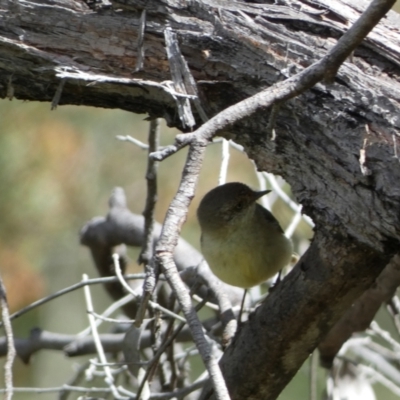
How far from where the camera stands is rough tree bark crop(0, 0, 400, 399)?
196cm

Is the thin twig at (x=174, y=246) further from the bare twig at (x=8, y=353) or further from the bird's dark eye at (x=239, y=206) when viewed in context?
the bird's dark eye at (x=239, y=206)

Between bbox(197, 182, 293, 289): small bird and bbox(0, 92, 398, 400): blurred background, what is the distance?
212 cm

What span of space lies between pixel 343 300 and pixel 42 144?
426cm

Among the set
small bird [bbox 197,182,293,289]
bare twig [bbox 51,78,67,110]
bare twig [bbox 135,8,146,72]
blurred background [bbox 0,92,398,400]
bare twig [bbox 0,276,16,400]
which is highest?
bare twig [bbox 135,8,146,72]

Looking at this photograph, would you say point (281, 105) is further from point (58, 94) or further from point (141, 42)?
point (58, 94)

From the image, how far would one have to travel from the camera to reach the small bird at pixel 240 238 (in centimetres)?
339

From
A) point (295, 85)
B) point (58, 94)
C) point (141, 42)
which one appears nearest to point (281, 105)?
point (295, 85)

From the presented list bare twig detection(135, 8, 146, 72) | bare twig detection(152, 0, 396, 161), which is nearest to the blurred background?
bare twig detection(135, 8, 146, 72)

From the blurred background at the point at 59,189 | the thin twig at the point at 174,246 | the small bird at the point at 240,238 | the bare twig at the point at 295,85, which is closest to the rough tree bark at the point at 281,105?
the bare twig at the point at 295,85

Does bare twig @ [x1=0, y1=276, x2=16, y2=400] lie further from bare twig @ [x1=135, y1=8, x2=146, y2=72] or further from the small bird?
the small bird

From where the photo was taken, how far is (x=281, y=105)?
190cm

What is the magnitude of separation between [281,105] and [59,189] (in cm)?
445

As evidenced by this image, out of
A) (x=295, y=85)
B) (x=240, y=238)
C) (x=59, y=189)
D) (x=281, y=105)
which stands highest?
(x=295, y=85)

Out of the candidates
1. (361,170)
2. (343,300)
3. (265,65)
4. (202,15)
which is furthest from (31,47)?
(343,300)
